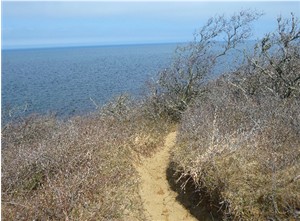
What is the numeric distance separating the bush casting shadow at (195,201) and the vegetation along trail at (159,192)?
11 centimetres

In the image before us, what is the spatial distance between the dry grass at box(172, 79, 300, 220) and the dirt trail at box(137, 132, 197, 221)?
0.66 meters

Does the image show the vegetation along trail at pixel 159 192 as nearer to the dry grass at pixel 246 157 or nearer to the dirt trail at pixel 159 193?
the dirt trail at pixel 159 193

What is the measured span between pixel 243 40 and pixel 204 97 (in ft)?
11.7

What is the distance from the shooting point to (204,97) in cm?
1641

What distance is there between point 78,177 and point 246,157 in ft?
12.5

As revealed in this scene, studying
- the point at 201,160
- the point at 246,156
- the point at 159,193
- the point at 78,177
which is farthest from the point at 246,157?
the point at 78,177

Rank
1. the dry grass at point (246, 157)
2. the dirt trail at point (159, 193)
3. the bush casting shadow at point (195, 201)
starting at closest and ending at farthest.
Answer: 1. the dry grass at point (246, 157)
2. the bush casting shadow at point (195, 201)
3. the dirt trail at point (159, 193)

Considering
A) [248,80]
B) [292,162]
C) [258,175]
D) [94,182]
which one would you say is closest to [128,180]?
[94,182]

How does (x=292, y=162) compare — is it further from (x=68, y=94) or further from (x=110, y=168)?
(x=68, y=94)

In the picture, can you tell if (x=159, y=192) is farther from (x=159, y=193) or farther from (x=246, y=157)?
(x=246, y=157)

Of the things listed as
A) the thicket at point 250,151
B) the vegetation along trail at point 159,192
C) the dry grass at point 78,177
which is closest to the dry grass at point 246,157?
the thicket at point 250,151

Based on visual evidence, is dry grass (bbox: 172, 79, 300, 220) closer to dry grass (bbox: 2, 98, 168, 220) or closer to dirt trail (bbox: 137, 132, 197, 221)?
dirt trail (bbox: 137, 132, 197, 221)

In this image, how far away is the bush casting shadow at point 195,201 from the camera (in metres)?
8.52

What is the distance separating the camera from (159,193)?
10.2 meters
